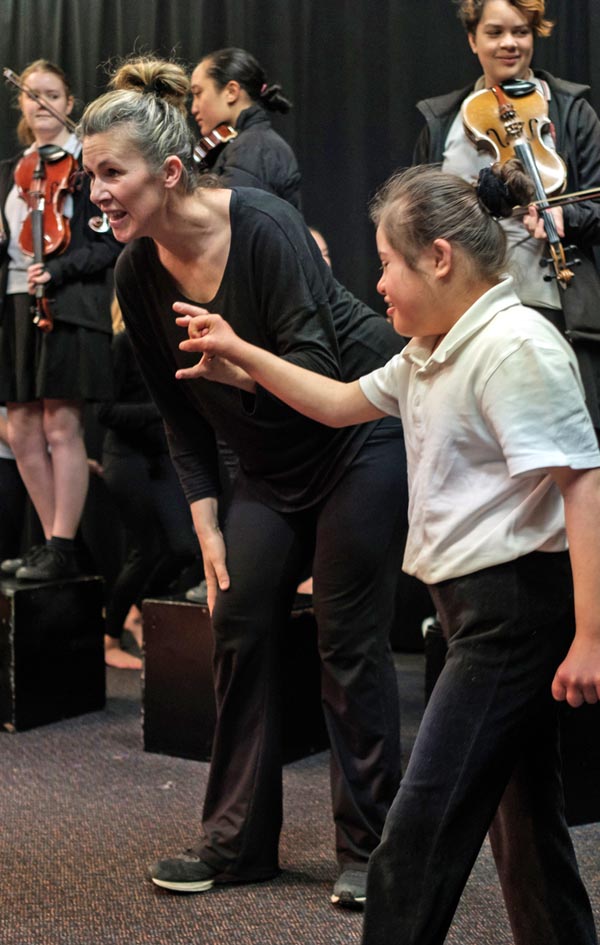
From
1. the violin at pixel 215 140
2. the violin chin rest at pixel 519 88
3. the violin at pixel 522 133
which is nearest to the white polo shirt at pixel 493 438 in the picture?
the violin at pixel 522 133

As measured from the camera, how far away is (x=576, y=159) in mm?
2928

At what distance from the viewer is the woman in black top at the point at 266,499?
6.42 ft

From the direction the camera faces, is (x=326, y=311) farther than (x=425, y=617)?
No

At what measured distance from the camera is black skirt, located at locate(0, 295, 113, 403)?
351 centimetres

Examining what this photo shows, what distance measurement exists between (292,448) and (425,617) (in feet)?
7.90

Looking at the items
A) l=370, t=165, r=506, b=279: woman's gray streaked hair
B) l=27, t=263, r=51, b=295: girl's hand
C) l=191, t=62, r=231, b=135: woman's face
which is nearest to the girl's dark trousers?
l=370, t=165, r=506, b=279: woman's gray streaked hair

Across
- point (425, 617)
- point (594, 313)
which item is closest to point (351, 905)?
point (594, 313)

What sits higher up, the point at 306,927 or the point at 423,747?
the point at 423,747

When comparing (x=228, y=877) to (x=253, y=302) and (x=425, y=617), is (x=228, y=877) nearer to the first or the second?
(x=253, y=302)

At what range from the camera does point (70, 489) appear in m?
3.59

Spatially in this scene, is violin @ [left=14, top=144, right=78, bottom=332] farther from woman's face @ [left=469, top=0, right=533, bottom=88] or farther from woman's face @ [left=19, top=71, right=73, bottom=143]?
woman's face @ [left=469, top=0, right=533, bottom=88]

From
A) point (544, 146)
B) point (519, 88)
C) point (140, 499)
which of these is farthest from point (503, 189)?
point (140, 499)

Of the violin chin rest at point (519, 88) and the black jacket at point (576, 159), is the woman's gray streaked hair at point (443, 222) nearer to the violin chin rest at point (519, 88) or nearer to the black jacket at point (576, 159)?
the black jacket at point (576, 159)

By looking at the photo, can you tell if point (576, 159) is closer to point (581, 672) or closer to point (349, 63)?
point (349, 63)
